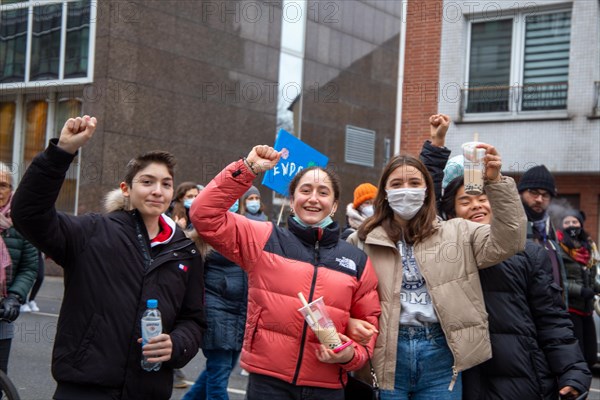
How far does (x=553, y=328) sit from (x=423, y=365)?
701 millimetres

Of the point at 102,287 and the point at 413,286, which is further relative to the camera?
the point at 413,286

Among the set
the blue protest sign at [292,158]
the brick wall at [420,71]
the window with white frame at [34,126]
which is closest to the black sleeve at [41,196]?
the blue protest sign at [292,158]

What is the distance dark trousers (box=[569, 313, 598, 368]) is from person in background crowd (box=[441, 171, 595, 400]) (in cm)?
272

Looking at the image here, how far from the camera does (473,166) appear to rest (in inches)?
142

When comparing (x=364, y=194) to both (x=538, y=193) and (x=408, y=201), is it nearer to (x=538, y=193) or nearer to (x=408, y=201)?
(x=538, y=193)

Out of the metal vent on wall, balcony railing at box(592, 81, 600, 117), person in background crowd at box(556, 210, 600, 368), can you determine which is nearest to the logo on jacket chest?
person in background crowd at box(556, 210, 600, 368)

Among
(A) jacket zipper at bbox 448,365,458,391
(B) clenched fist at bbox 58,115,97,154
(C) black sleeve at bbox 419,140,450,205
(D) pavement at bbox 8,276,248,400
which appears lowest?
(D) pavement at bbox 8,276,248,400

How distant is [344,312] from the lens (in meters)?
3.61

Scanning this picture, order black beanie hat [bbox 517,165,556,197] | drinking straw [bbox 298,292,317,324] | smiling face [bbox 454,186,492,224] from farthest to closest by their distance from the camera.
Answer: black beanie hat [bbox 517,165,556,197] < smiling face [bbox 454,186,492,224] < drinking straw [bbox 298,292,317,324]

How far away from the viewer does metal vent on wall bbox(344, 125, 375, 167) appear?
26.3 meters

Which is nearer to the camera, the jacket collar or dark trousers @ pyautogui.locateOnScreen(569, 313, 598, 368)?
the jacket collar

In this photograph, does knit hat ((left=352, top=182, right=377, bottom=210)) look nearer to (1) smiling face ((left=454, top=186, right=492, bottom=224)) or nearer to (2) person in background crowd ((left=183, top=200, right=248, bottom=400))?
(2) person in background crowd ((left=183, top=200, right=248, bottom=400))

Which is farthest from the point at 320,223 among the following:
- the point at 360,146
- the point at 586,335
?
the point at 360,146

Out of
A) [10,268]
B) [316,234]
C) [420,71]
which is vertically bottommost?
[10,268]
